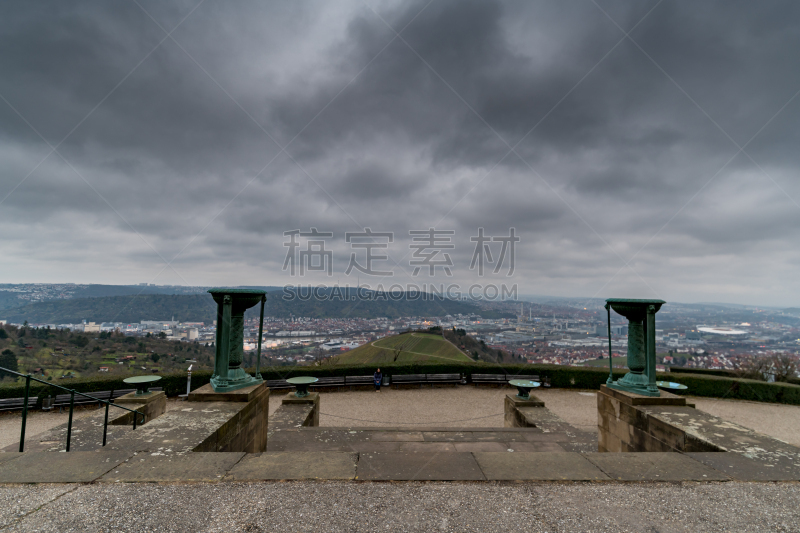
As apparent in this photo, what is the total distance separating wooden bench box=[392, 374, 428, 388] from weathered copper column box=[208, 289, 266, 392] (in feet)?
31.0

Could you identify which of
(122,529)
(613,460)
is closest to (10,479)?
(122,529)

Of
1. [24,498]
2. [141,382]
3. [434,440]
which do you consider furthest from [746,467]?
[141,382]

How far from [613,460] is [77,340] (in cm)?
2752

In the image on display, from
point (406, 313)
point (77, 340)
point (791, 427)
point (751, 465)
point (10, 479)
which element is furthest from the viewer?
point (406, 313)

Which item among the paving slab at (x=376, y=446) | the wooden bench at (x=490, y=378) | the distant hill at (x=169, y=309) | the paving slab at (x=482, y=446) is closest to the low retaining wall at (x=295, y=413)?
the paving slab at (x=376, y=446)

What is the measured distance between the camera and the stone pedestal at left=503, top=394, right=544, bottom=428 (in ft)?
28.5

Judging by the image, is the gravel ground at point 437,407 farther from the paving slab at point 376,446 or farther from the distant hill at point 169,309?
the distant hill at point 169,309

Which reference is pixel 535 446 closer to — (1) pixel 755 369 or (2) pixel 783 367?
(1) pixel 755 369

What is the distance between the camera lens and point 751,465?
11.0ft

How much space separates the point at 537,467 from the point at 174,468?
133 inches

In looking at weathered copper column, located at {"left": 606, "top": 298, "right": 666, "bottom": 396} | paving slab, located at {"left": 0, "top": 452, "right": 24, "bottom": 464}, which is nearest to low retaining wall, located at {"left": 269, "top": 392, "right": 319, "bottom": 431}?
paving slab, located at {"left": 0, "top": 452, "right": 24, "bottom": 464}

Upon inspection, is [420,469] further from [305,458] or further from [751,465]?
[751,465]

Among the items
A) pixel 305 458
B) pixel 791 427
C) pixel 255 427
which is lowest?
pixel 791 427

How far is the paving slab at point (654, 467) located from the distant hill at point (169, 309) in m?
24.8
